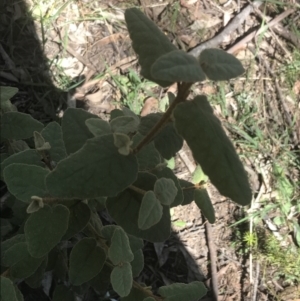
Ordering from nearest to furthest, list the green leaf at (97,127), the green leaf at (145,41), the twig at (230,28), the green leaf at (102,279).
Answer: the green leaf at (145,41)
the green leaf at (97,127)
the green leaf at (102,279)
the twig at (230,28)

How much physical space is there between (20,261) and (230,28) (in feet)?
6.73

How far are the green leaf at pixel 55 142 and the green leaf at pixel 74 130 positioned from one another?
23cm

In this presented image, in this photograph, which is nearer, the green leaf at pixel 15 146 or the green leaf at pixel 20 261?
the green leaf at pixel 20 261

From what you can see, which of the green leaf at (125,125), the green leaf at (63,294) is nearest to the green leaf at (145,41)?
the green leaf at (125,125)

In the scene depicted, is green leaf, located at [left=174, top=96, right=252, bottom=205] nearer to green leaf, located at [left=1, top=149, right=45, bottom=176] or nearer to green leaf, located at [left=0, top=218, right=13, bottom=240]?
green leaf, located at [left=1, top=149, right=45, bottom=176]

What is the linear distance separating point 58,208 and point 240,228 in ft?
4.99

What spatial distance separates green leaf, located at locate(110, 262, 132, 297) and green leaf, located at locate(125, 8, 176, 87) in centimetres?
49

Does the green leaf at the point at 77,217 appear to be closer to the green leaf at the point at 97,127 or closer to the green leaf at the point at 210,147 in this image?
the green leaf at the point at 97,127

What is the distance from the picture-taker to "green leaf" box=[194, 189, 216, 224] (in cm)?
124

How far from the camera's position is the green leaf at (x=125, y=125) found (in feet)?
3.09

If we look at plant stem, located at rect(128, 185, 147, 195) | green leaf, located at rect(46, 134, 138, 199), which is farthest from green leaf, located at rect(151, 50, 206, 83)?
plant stem, located at rect(128, 185, 147, 195)

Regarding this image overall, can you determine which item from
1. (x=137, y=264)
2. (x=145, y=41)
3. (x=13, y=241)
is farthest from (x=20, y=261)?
(x=145, y=41)

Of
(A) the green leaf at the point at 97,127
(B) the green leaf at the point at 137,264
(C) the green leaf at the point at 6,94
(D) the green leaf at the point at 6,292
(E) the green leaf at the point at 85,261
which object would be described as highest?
(C) the green leaf at the point at 6,94

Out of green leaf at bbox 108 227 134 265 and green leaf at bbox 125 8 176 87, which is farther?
green leaf at bbox 108 227 134 265
